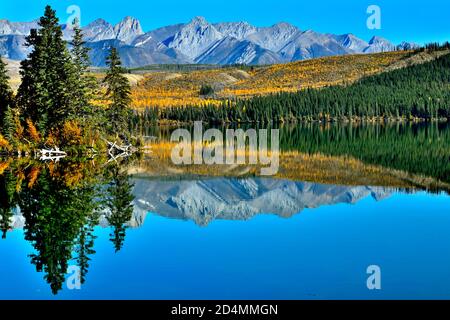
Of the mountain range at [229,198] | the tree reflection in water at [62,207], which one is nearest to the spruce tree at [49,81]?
the tree reflection in water at [62,207]

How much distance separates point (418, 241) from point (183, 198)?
17943 mm

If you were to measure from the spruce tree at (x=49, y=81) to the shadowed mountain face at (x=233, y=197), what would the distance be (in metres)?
A: 18.4

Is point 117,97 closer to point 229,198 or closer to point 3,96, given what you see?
point 3,96

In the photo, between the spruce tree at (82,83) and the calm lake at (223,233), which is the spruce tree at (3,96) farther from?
the calm lake at (223,233)

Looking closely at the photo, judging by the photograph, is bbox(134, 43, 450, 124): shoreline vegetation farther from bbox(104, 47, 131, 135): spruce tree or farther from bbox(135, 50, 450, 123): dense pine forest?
bbox(104, 47, 131, 135): spruce tree

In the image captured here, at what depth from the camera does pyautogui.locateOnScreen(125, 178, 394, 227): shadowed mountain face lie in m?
34.8

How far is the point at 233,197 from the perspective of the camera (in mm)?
40281

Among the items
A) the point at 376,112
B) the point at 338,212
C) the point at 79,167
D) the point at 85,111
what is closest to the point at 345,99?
the point at 376,112

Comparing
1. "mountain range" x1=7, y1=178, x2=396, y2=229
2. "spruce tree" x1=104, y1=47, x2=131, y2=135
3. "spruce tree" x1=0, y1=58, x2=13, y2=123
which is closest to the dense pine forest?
"spruce tree" x1=104, y1=47, x2=131, y2=135

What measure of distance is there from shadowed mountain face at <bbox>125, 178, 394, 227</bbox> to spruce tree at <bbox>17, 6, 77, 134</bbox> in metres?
18.4

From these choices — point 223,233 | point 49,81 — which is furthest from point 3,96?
point 223,233

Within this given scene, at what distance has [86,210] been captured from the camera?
3297 cm

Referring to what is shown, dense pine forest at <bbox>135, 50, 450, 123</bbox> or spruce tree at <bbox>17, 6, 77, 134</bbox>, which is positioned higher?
dense pine forest at <bbox>135, 50, 450, 123</bbox>
